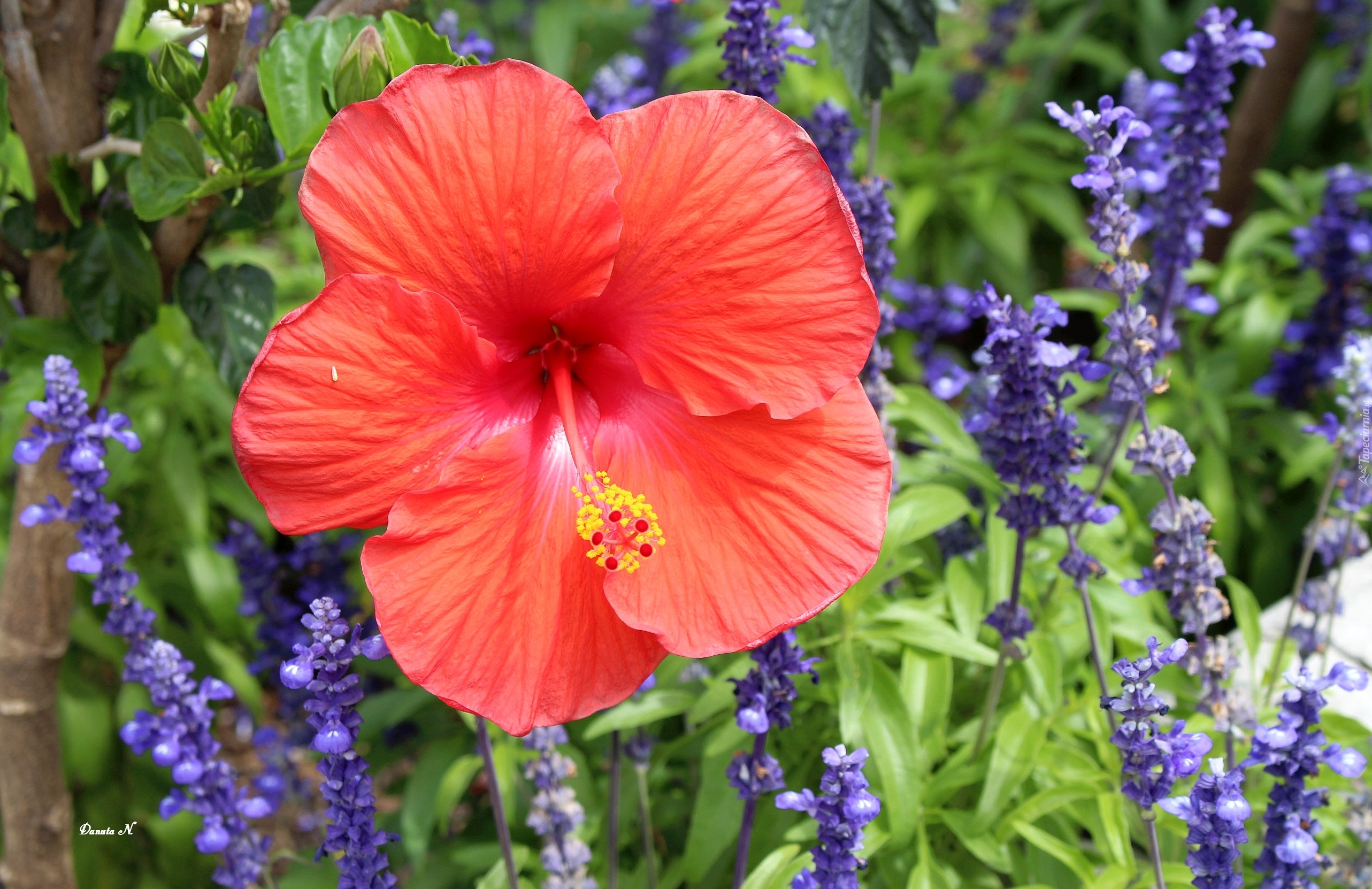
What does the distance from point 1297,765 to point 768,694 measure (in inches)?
26.1

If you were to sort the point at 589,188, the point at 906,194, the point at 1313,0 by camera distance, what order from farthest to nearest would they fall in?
1. the point at 906,194
2. the point at 1313,0
3. the point at 589,188

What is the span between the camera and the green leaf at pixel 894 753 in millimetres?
1718

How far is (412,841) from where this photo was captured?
2.01 m

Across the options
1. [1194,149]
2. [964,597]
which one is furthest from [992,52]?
[964,597]

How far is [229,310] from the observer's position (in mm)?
1767

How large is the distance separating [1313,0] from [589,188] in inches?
131

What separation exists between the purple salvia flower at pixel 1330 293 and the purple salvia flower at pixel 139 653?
2636 mm

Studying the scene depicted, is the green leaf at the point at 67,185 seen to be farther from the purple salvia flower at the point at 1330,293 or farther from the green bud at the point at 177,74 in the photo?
the purple salvia flower at the point at 1330,293

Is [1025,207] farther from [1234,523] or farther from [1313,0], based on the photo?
[1234,523]

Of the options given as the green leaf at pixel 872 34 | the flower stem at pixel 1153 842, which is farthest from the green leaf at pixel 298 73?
the flower stem at pixel 1153 842

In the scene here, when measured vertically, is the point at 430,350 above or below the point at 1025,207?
above

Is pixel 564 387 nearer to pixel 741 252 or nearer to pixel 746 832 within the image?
pixel 741 252

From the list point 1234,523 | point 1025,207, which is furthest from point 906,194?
point 1234,523

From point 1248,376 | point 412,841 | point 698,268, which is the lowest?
point 412,841
